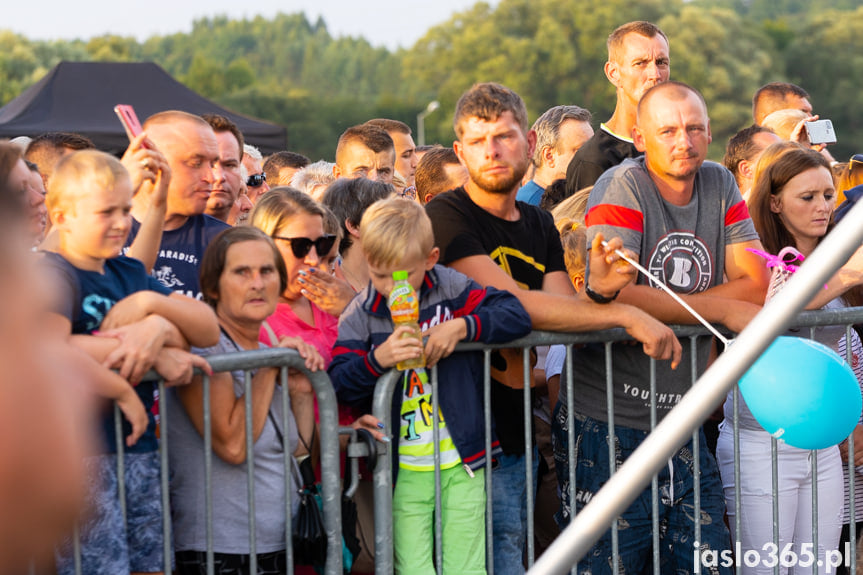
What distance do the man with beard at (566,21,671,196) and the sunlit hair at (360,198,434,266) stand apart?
6.30 ft

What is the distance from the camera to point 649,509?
404 cm

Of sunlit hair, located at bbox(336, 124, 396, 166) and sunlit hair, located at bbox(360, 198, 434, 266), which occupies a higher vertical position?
sunlit hair, located at bbox(336, 124, 396, 166)

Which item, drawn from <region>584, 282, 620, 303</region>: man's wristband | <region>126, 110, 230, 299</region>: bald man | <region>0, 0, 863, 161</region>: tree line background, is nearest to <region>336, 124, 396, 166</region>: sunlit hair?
<region>126, 110, 230, 299</region>: bald man

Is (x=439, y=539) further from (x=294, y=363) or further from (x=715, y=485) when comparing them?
(x=715, y=485)

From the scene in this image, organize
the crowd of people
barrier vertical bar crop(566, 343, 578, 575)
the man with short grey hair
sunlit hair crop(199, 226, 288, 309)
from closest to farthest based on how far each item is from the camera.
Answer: the crowd of people < sunlit hair crop(199, 226, 288, 309) < barrier vertical bar crop(566, 343, 578, 575) < the man with short grey hair

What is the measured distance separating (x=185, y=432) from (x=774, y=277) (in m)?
2.24

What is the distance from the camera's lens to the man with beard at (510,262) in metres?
3.82

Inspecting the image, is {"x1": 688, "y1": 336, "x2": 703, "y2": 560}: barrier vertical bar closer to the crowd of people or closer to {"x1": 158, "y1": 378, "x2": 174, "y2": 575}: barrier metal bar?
the crowd of people

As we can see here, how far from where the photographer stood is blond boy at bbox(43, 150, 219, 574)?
3035mm

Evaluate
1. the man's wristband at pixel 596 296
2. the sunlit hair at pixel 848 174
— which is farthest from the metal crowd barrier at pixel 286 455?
the sunlit hair at pixel 848 174

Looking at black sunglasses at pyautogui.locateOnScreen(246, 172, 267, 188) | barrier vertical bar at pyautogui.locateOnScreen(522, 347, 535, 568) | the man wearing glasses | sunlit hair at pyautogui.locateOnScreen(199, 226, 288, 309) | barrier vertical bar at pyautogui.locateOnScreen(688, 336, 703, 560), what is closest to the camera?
sunlit hair at pyautogui.locateOnScreen(199, 226, 288, 309)

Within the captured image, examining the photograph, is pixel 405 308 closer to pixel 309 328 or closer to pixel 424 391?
pixel 424 391

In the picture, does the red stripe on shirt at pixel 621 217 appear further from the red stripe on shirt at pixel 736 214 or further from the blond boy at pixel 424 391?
the blond boy at pixel 424 391

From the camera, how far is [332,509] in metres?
3.54
